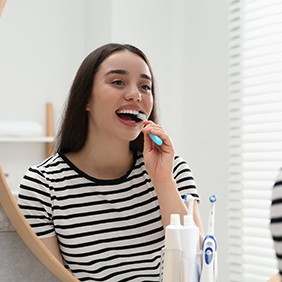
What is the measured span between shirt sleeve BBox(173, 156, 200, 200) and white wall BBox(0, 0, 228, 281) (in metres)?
0.01

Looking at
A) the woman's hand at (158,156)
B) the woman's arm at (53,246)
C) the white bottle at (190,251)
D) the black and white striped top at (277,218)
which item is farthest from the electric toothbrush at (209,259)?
the black and white striped top at (277,218)

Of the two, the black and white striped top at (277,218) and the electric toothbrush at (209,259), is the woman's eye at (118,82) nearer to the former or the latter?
the electric toothbrush at (209,259)

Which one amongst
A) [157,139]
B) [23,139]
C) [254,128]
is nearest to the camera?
[23,139]

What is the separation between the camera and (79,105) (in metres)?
0.80

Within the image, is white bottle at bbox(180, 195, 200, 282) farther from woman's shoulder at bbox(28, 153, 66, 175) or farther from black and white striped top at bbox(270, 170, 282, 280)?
black and white striped top at bbox(270, 170, 282, 280)

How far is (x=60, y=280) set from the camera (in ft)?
2.61

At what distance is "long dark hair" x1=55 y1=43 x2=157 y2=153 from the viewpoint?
0.79 metres

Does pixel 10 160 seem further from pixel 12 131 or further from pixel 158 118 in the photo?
pixel 158 118

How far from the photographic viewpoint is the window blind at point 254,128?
3.08ft

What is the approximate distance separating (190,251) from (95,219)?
150 mm

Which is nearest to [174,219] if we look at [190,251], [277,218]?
[190,251]

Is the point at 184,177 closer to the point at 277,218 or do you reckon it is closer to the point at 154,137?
the point at 154,137

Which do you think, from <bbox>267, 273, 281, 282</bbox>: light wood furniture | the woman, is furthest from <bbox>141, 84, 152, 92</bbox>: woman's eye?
<bbox>267, 273, 281, 282</bbox>: light wood furniture

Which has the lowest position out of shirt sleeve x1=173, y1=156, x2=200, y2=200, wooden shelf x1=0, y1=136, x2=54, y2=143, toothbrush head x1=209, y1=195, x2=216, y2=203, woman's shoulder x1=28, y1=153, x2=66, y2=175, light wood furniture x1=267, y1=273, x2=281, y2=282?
light wood furniture x1=267, y1=273, x2=281, y2=282
